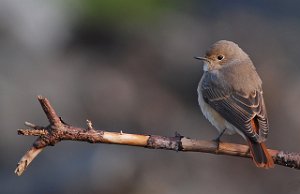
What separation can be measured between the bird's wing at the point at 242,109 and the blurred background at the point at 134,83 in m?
2.49

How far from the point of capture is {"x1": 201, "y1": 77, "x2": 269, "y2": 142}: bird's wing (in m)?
6.70

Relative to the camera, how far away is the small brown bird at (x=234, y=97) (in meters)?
6.69

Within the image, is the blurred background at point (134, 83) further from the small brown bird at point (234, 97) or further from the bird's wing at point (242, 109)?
the bird's wing at point (242, 109)

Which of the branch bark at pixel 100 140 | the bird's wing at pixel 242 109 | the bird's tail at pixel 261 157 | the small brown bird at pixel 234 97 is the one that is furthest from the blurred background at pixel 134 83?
the branch bark at pixel 100 140

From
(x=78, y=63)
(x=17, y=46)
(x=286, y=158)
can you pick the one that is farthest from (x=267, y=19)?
(x=286, y=158)

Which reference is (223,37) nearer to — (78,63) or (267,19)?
(267,19)

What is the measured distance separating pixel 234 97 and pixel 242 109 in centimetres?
22

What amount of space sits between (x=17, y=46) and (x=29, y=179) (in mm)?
3048

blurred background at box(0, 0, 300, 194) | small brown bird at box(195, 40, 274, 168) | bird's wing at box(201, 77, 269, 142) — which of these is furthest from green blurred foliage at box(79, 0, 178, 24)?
bird's wing at box(201, 77, 269, 142)

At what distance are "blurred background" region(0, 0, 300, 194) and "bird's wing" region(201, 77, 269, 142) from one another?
2489mm

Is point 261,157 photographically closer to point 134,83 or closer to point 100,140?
point 100,140

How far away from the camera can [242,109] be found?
698 cm

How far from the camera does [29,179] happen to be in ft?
33.2

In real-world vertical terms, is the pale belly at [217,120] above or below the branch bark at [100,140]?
above
